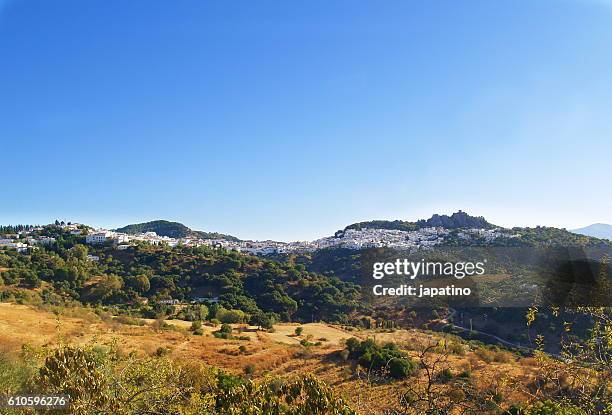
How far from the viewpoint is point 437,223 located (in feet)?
395

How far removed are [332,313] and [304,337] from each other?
17.8 meters

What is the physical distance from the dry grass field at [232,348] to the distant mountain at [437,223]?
90936mm

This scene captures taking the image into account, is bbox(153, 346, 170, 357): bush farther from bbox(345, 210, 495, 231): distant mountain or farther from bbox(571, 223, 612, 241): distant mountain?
bbox(571, 223, 612, 241): distant mountain

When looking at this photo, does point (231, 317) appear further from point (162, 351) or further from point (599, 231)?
point (599, 231)

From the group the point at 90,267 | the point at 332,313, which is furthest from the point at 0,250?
the point at 332,313

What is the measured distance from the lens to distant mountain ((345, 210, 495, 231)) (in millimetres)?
109062

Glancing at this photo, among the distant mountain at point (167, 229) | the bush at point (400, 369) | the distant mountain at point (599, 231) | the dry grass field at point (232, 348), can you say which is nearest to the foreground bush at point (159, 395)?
the dry grass field at point (232, 348)

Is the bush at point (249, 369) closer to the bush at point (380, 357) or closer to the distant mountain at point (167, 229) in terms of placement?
the bush at point (380, 357)

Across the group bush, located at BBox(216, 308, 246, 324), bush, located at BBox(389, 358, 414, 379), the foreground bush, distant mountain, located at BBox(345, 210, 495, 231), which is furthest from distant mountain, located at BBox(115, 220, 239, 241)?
the foreground bush

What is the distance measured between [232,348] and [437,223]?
10727 cm

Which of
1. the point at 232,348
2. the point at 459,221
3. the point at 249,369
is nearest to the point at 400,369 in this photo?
the point at 249,369

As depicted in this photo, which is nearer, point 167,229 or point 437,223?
point 437,223

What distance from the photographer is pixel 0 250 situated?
169ft

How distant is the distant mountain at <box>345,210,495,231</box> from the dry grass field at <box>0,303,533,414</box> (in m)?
90.9
